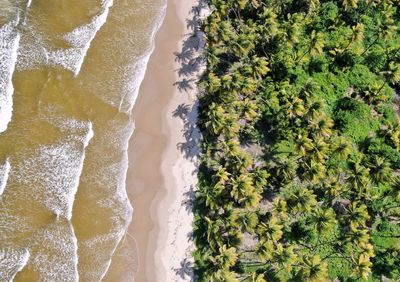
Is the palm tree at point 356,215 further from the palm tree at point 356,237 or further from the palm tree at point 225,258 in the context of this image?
the palm tree at point 225,258

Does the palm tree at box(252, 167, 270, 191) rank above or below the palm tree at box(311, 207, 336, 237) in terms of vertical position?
above

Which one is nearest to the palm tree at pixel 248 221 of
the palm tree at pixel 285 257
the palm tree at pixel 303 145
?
the palm tree at pixel 285 257

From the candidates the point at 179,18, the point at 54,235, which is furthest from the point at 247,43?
the point at 54,235

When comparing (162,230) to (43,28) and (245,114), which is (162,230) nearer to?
(245,114)

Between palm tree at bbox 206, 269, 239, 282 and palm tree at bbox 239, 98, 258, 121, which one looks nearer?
palm tree at bbox 206, 269, 239, 282

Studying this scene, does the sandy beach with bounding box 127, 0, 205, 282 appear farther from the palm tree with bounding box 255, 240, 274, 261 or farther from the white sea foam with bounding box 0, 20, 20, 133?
the white sea foam with bounding box 0, 20, 20, 133

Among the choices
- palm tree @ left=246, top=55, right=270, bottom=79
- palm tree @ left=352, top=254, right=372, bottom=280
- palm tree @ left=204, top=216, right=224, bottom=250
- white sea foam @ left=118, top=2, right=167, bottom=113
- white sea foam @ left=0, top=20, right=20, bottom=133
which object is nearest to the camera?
palm tree @ left=352, top=254, right=372, bottom=280

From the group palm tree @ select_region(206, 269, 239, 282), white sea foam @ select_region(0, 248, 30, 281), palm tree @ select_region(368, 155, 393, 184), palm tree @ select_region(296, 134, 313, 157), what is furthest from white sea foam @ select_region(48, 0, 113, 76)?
palm tree @ select_region(368, 155, 393, 184)
